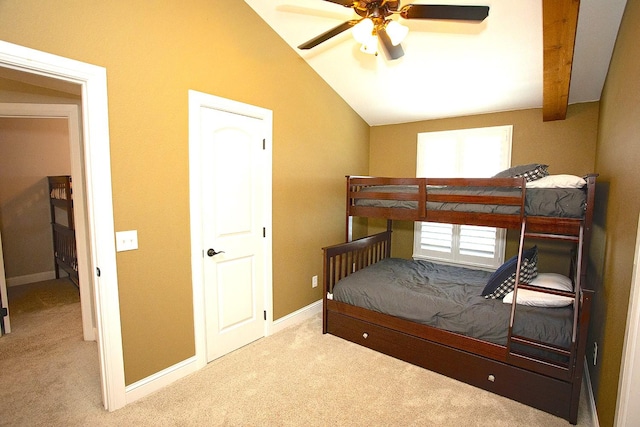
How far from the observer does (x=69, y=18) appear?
5.28 ft

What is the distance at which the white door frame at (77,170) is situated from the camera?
7.93 feet

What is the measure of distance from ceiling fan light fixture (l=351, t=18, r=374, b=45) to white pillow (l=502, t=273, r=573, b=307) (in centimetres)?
214

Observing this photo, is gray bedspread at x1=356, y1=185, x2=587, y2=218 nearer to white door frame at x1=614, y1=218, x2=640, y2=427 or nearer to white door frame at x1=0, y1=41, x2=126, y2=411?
white door frame at x1=614, y1=218, x2=640, y2=427

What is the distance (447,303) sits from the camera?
2330 mm

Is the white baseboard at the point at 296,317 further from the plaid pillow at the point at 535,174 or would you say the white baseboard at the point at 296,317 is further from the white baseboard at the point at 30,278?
the white baseboard at the point at 30,278

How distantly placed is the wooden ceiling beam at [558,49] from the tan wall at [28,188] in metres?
6.06

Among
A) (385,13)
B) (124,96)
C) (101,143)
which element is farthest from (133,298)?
(385,13)

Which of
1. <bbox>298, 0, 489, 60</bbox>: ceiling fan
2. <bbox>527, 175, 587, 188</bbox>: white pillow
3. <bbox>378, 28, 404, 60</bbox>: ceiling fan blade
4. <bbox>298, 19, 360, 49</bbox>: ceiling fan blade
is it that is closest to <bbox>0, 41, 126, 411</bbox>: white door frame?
<bbox>298, 19, 360, 49</bbox>: ceiling fan blade

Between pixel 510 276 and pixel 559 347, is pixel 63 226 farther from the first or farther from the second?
pixel 559 347

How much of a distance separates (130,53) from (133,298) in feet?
5.34

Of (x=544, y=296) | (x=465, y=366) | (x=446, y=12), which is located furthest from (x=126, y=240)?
(x=544, y=296)

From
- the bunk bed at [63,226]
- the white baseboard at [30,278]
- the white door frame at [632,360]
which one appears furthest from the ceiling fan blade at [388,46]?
the white baseboard at [30,278]

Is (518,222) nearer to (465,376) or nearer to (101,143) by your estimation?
(465,376)

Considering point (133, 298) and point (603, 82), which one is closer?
point (133, 298)
